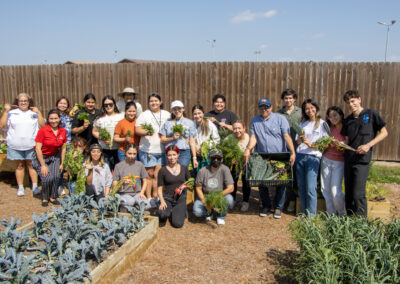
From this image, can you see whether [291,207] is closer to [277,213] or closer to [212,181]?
[277,213]

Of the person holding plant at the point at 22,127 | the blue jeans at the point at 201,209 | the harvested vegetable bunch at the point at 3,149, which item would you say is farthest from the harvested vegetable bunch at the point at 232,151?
the harvested vegetable bunch at the point at 3,149

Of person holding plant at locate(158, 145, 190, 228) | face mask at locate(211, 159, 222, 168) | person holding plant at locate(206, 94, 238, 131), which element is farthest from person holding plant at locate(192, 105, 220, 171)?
person holding plant at locate(158, 145, 190, 228)

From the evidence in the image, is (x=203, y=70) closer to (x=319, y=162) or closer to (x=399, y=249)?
(x=319, y=162)

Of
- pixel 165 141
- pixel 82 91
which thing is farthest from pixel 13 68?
pixel 165 141

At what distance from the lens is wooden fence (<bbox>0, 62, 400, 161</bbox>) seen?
29.0 feet

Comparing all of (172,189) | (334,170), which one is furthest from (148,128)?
(334,170)

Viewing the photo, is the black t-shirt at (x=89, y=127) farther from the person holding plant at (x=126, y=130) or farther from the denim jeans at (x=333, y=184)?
the denim jeans at (x=333, y=184)

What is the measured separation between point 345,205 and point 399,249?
1701mm

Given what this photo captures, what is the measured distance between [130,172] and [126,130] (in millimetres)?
837

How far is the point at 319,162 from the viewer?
507 cm

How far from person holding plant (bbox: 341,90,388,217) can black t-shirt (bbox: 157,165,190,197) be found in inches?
100.0

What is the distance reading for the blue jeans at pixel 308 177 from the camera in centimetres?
500

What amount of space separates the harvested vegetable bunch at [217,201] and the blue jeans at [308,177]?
4.24 ft

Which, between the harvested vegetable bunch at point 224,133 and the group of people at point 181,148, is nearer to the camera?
the group of people at point 181,148
